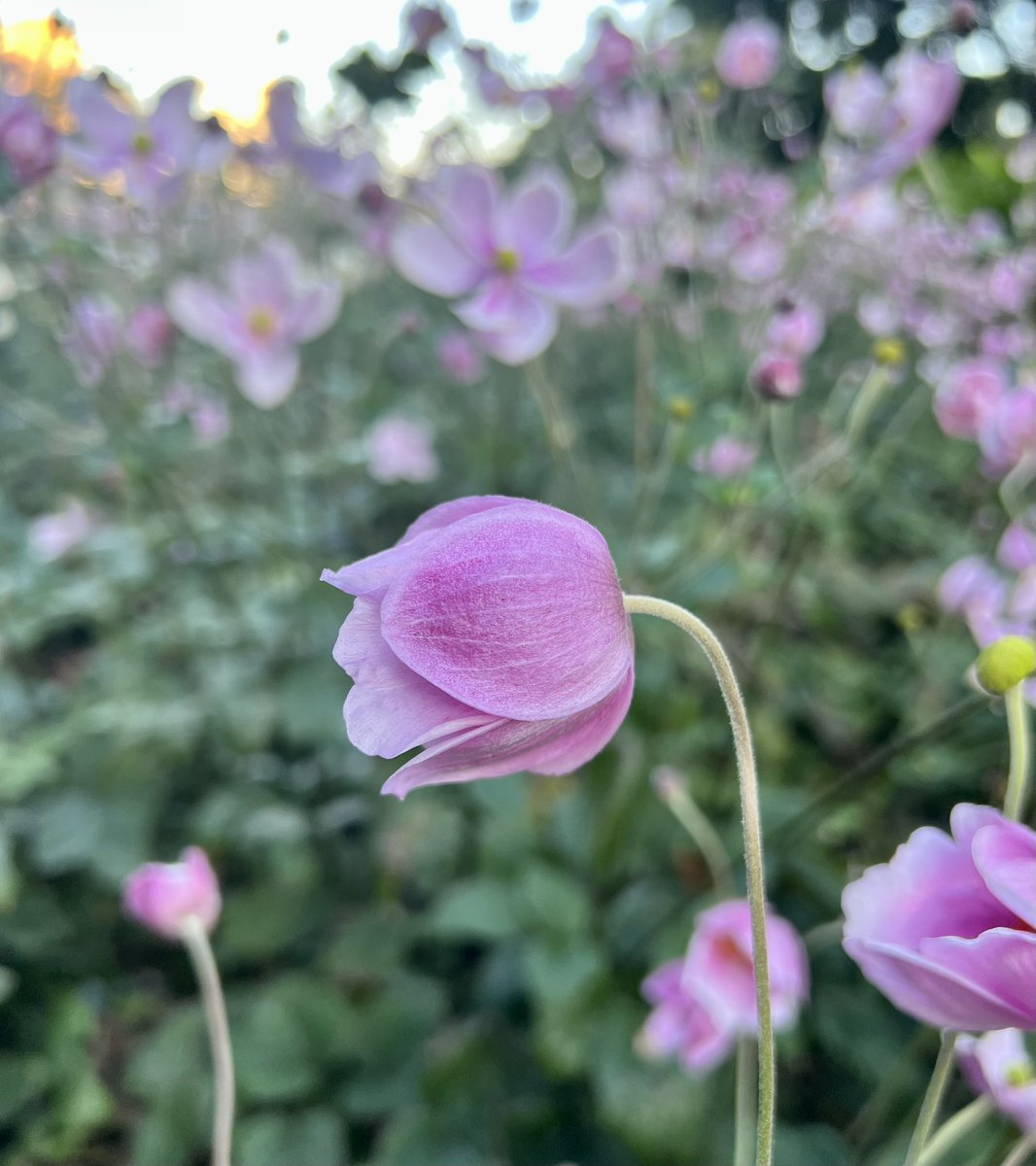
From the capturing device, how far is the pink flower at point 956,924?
260 millimetres

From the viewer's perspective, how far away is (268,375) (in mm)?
1137

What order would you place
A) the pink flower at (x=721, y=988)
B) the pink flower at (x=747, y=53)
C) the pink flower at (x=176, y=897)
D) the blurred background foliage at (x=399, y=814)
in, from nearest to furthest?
the pink flower at (x=176, y=897) < the pink flower at (x=721, y=988) < the blurred background foliage at (x=399, y=814) < the pink flower at (x=747, y=53)

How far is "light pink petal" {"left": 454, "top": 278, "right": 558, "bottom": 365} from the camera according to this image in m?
0.94

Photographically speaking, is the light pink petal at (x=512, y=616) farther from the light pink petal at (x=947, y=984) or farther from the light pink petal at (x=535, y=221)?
the light pink petal at (x=535, y=221)

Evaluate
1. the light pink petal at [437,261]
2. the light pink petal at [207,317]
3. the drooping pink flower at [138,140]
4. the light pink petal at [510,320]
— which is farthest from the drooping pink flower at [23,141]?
the light pink petal at [510,320]

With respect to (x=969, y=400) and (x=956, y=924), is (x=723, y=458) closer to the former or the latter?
(x=969, y=400)

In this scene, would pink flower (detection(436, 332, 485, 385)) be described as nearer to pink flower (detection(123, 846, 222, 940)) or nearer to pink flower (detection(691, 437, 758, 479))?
pink flower (detection(691, 437, 758, 479))

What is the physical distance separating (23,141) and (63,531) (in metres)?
0.83

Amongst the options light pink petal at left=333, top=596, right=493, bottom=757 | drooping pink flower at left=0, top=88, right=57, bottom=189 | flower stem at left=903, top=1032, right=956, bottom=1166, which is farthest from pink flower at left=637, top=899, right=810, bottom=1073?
drooping pink flower at left=0, top=88, right=57, bottom=189

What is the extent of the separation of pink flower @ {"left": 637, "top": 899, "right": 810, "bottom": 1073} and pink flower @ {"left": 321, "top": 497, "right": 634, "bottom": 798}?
0.48 m

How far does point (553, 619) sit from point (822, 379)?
6.94 ft

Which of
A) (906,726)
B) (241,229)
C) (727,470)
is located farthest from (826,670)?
(241,229)

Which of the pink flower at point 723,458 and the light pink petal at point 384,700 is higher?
the light pink petal at point 384,700

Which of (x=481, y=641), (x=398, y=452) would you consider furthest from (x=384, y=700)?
(x=398, y=452)
